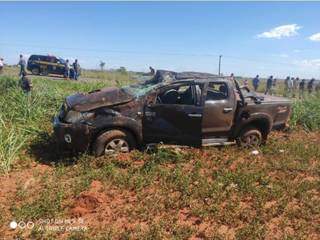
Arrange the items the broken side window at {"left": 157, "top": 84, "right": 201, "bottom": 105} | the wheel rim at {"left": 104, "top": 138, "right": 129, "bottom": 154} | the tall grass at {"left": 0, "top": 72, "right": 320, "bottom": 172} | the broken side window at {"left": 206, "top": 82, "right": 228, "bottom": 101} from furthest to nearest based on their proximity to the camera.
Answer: the broken side window at {"left": 206, "top": 82, "right": 228, "bottom": 101} < the broken side window at {"left": 157, "top": 84, "right": 201, "bottom": 105} < the tall grass at {"left": 0, "top": 72, "right": 320, "bottom": 172} < the wheel rim at {"left": 104, "top": 138, "right": 129, "bottom": 154}

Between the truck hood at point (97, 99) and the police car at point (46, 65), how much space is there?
23.7m

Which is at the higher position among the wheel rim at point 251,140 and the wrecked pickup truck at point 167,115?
the wrecked pickup truck at point 167,115

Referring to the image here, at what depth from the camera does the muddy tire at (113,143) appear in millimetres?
7520

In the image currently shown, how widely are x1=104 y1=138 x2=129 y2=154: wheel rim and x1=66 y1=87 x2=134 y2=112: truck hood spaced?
2.49 feet

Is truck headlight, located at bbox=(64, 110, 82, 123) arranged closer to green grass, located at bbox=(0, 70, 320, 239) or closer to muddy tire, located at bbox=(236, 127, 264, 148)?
green grass, located at bbox=(0, 70, 320, 239)

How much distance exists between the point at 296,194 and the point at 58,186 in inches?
161

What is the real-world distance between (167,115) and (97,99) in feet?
4.91

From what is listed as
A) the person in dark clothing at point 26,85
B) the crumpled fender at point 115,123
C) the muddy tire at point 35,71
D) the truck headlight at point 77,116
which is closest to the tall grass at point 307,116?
the crumpled fender at point 115,123

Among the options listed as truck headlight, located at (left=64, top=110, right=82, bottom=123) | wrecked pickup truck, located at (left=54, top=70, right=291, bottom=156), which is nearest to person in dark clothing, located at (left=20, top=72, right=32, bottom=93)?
wrecked pickup truck, located at (left=54, top=70, right=291, bottom=156)

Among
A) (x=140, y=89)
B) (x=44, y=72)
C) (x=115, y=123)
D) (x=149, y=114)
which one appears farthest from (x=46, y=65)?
(x=115, y=123)

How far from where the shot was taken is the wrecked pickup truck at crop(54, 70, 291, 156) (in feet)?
24.6

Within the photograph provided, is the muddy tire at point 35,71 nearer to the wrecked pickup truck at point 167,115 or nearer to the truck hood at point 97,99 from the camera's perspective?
the wrecked pickup truck at point 167,115

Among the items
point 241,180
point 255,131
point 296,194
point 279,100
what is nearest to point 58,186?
point 241,180

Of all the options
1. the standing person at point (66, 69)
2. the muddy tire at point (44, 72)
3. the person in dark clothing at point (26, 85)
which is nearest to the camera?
the person in dark clothing at point (26, 85)
